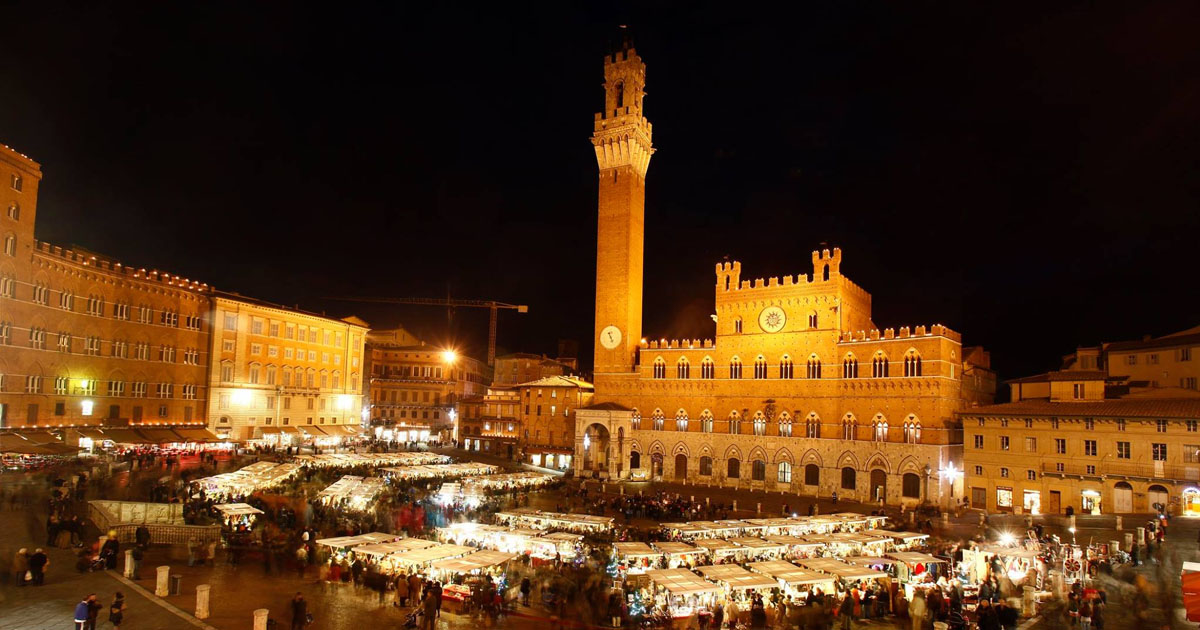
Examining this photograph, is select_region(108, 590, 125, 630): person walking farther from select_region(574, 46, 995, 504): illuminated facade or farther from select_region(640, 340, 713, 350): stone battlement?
select_region(640, 340, 713, 350): stone battlement

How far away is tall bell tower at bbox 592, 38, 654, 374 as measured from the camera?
53.2 meters

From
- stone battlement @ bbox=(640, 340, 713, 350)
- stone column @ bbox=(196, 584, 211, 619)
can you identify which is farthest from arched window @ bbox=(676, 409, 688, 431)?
stone column @ bbox=(196, 584, 211, 619)

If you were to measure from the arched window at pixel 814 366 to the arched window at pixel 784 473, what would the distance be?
5.83 meters

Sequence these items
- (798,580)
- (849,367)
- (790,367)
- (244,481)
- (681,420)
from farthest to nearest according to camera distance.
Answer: (681,420)
(790,367)
(849,367)
(244,481)
(798,580)

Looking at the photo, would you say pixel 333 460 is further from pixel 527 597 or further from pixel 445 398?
pixel 445 398

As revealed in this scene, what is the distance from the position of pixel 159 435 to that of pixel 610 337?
29.7 metres

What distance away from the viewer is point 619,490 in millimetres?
44625

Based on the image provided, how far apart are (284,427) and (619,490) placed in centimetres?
2690

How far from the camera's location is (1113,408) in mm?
32938

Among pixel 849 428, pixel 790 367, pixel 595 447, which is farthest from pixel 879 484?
pixel 595 447

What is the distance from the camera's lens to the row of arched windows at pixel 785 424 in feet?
132

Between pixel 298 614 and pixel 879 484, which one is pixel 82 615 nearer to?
pixel 298 614

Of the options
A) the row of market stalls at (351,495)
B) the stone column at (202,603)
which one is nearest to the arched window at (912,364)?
the row of market stalls at (351,495)

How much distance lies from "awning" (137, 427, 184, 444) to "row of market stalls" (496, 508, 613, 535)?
26823 millimetres
